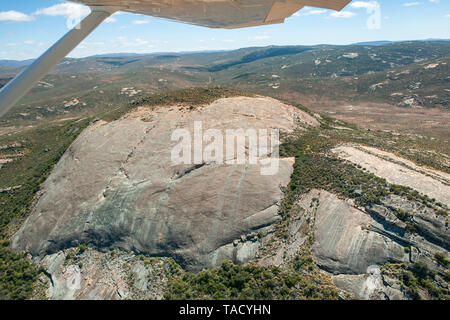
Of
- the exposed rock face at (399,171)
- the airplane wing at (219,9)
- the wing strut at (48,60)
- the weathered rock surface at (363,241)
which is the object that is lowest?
the weathered rock surface at (363,241)

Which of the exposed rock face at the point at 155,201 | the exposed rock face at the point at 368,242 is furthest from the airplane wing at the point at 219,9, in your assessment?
the exposed rock face at the point at 155,201

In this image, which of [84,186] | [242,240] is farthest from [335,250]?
[84,186]

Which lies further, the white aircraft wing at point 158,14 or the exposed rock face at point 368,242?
the exposed rock face at point 368,242
